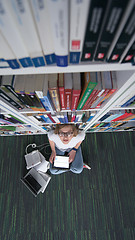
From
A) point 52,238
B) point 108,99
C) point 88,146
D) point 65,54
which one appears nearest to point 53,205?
point 52,238

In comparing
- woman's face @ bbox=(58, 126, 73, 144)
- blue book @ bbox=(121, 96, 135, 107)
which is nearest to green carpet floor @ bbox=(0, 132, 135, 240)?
woman's face @ bbox=(58, 126, 73, 144)

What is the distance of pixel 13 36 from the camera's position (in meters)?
0.38

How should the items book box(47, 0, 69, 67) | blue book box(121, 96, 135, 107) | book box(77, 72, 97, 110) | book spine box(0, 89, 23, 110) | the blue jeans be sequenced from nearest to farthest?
book box(47, 0, 69, 67) → book box(77, 72, 97, 110) → book spine box(0, 89, 23, 110) → blue book box(121, 96, 135, 107) → the blue jeans

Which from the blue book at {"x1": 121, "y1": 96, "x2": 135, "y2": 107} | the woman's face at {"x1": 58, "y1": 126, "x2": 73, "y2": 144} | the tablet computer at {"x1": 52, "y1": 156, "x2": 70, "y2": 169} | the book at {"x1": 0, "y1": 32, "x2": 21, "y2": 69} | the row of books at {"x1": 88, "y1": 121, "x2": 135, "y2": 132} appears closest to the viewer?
the book at {"x1": 0, "y1": 32, "x2": 21, "y2": 69}

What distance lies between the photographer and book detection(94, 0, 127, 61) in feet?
1.02

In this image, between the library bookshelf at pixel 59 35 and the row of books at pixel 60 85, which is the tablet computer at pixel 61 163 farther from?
the library bookshelf at pixel 59 35

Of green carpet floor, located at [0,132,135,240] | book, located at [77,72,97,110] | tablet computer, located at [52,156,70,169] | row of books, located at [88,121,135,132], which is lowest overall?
green carpet floor, located at [0,132,135,240]

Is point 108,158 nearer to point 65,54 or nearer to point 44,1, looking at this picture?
point 65,54

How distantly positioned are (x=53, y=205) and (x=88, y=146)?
967 mm

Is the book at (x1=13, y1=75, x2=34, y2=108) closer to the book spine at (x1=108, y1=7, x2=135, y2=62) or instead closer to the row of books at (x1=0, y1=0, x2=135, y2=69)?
the row of books at (x1=0, y1=0, x2=135, y2=69)

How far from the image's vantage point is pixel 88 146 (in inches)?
81.6

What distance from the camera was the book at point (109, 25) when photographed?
312mm

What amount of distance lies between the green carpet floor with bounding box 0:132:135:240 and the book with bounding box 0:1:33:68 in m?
1.73

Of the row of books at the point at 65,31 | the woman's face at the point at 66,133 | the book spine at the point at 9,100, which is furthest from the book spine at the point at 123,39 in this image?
the woman's face at the point at 66,133
